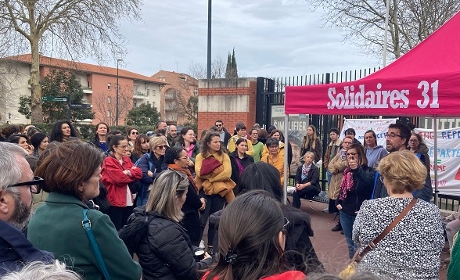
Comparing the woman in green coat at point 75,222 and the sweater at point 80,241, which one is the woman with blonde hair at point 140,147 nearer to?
the woman in green coat at point 75,222

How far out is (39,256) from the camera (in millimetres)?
1575

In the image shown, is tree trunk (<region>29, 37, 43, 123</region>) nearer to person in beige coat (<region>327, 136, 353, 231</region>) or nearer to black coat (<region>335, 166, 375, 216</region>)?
person in beige coat (<region>327, 136, 353, 231</region>)

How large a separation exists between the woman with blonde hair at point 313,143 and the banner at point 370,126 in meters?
1.06

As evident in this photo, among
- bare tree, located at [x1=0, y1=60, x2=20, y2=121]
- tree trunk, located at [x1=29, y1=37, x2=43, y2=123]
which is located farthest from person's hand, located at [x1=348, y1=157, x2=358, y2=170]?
tree trunk, located at [x1=29, y1=37, x2=43, y2=123]

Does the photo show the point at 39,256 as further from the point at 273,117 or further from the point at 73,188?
the point at 273,117

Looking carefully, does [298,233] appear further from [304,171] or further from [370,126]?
[370,126]

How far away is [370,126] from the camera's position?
995cm

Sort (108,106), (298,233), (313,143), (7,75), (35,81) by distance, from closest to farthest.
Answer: (298,233)
(313,143)
(35,81)
(7,75)
(108,106)

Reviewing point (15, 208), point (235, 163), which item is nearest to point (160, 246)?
point (15, 208)

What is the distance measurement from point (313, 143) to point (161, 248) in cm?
702

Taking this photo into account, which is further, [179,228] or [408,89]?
[408,89]

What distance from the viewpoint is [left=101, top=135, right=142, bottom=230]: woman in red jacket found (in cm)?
→ 520

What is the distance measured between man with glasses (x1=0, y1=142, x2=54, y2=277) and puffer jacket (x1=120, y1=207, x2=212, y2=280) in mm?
1007

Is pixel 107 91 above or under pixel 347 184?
above
